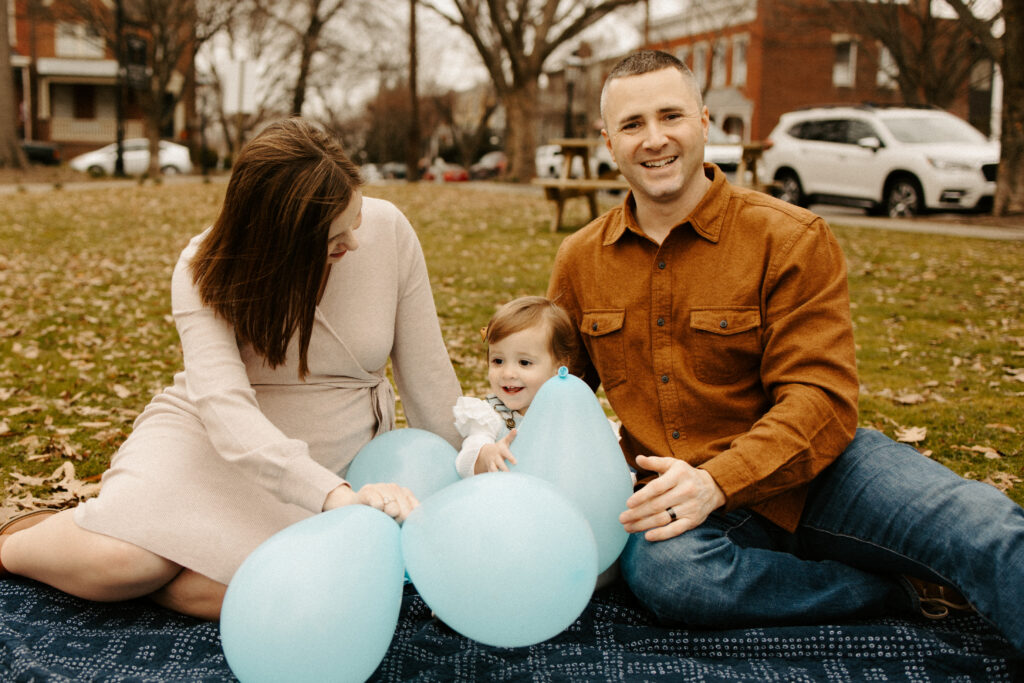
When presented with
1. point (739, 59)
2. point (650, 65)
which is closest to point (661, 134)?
point (650, 65)

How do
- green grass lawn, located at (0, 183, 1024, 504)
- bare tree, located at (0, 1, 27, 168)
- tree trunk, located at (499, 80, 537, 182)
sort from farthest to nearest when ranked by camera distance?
tree trunk, located at (499, 80, 537, 182)
bare tree, located at (0, 1, 27, 168)
green grass lawn, located at (0, 183, 1024, 504)

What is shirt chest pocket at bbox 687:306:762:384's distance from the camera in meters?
2.53

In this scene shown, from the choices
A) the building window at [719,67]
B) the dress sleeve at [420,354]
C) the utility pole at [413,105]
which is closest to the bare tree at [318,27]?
the utility pole at [413,105]

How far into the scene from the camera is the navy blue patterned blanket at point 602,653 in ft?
7.39

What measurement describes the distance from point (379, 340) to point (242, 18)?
1128 inches

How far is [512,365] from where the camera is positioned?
115 inches

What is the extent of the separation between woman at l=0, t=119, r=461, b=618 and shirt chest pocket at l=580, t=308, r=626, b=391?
626 mm

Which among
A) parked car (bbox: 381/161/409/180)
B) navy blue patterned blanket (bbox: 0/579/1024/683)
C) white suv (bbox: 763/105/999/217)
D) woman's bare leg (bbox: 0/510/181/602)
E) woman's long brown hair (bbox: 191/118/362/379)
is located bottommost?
navy blue patterned blanket (bbox: 0/579/1024/683)

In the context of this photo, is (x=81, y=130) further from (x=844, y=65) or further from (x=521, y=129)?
(x=844, y=65)

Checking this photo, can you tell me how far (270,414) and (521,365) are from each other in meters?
0.78

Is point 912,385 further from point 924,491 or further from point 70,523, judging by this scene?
point 70,523

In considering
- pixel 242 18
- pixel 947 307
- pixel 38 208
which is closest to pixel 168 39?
pixel 242 18

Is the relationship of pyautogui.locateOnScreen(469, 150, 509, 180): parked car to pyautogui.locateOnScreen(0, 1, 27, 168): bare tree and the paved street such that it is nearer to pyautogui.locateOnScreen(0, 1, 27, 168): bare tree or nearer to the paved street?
pyautogui.locateOnScreen(0, 1, 27, 168): bare tree

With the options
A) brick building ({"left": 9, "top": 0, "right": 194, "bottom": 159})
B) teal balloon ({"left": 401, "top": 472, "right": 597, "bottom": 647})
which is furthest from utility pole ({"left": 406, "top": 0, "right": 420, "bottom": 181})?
teal balloon ({"left": 401, "top": 472, "right": 597, "bottom": 647})
